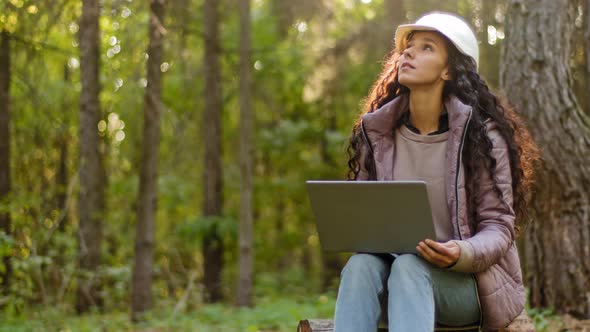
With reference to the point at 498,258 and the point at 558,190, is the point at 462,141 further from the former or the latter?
the point at 558,190

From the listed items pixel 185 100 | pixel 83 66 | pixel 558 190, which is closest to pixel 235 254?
pixel 185 100

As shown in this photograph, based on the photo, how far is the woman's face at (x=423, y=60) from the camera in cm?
347

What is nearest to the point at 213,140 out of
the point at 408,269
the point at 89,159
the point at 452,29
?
the point at 89,159

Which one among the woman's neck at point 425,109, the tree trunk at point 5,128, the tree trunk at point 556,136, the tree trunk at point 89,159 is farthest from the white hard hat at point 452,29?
the tree trunk at point 5,128

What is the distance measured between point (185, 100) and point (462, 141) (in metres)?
11.0

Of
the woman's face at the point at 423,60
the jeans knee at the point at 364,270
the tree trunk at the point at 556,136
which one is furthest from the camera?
the tree trunk at the point at 556,136

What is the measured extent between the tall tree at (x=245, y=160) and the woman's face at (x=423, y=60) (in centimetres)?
684

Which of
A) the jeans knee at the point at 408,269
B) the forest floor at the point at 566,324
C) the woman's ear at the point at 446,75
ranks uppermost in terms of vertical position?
the woman's ear at the point at 446,75

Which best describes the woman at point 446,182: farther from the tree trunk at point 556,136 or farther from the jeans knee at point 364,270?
the tree trunk at point 556,136

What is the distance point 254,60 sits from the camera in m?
12.8

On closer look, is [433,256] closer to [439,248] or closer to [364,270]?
[439,248]

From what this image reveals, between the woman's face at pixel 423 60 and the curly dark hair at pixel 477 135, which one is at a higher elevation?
the woman's face at pixel 423 60

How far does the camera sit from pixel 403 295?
10.1ft

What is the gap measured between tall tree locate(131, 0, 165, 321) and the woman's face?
5214 mm
